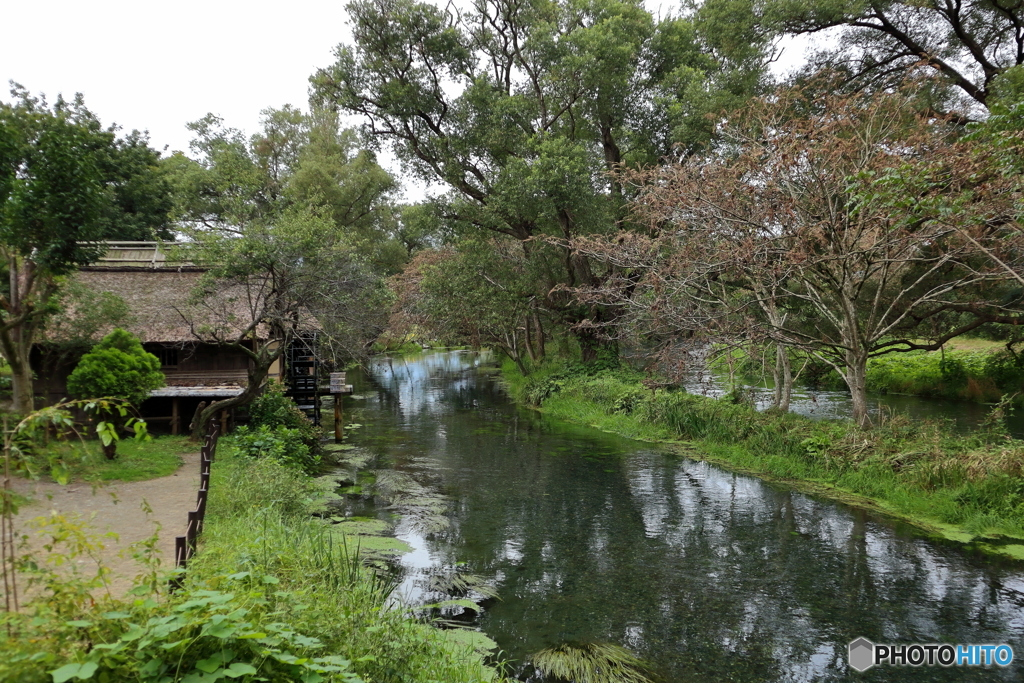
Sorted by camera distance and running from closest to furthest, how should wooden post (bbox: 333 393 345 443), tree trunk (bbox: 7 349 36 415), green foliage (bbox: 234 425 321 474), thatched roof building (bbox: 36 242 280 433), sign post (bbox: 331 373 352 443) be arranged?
1. tree trunk (bbox: 7 349 36 415)
2. green foliage (bbox: 234 425 321 474)
3. thatched roof building (bbox: 36 242 280 433)
4. sign post (bbox: 331 373 352 443)
5. wooden post (bbox: 333 393 345 443)

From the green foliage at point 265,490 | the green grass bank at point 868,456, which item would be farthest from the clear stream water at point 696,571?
the green foliage at point 265,490

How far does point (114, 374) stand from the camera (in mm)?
11977

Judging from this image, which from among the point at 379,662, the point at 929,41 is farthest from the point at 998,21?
the point at 379,662

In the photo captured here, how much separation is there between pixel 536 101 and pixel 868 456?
14279 mm

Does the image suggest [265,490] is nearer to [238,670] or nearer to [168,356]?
[238,670]

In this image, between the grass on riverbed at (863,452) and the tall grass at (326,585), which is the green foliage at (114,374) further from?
the grass on riverbed at (863,452)

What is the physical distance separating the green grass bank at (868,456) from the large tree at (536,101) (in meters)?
3.91

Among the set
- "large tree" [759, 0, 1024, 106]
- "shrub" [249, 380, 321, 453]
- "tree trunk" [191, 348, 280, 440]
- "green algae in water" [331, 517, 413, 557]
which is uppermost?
"large tree" [759, 0, 1024, 106]

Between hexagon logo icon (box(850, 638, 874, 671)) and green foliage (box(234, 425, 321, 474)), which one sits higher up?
green foliage (box(234, 425, 321, 474))

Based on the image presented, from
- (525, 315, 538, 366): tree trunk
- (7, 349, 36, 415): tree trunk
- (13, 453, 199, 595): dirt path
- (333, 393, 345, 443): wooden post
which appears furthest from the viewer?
(525, 315, 538, 366): tree trunk

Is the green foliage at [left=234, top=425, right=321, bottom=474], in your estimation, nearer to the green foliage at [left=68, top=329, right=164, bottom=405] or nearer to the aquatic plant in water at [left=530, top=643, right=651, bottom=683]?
the green foliage at [left=68, top=329, right=164, bottom=405]

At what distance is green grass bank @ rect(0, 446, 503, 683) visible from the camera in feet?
10.9

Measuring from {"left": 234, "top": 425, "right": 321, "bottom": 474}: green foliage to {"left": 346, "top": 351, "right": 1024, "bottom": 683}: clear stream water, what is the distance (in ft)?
5.71

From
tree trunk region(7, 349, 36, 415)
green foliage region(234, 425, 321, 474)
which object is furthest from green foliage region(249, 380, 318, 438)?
tree trunk region(7, 349, 36, 415)
